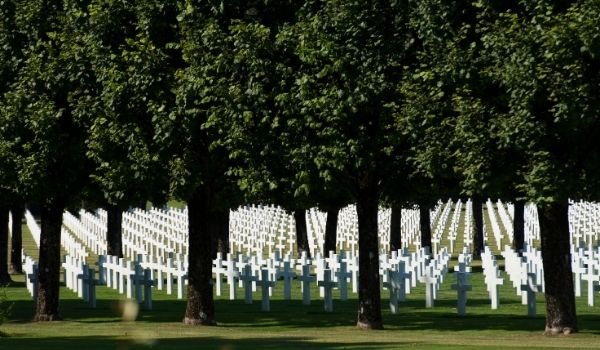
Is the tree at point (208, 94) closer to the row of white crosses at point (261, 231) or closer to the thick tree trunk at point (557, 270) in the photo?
the thick tree trunk at point (557, 270)

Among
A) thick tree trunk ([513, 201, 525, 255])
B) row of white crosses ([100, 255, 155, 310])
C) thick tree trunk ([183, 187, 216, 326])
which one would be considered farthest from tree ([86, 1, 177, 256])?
thick tree trunk ([513, 201, 525, 255])

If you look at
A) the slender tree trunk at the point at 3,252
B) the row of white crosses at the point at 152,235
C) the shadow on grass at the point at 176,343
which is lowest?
the shadow on grass at the point at 176,343

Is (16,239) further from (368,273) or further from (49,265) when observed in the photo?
(368,273)

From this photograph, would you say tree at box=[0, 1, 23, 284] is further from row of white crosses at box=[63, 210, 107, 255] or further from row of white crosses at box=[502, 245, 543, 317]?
row of white crosses at box=[63, 210, 107, 255]

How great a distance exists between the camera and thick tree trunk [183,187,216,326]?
31094 millimetres

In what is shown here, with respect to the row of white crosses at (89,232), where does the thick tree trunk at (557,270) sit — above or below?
below

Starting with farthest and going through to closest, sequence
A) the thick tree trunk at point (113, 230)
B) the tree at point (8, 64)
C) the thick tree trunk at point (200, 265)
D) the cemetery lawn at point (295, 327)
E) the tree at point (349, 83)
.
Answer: the thick tree trunk at point (113, 230), the tree at point (8, 64), the thick tree trunk at point (200, 265), the tree at point (349, 83), the cemetery lawn at point (295, 327)

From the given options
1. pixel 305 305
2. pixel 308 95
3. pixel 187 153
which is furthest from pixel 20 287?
pixel 308 95

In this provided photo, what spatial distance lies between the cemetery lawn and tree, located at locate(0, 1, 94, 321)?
3.18m

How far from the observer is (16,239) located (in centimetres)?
5431

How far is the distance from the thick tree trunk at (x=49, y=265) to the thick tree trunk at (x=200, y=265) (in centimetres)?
389

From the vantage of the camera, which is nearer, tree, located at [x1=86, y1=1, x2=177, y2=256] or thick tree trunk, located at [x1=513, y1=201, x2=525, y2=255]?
tree, located at [x1=86, y1=1, x2=177, y2=256]

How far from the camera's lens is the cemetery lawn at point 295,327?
974 inches

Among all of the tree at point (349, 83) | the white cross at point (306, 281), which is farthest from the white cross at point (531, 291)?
the white cross at point (306, 281)
